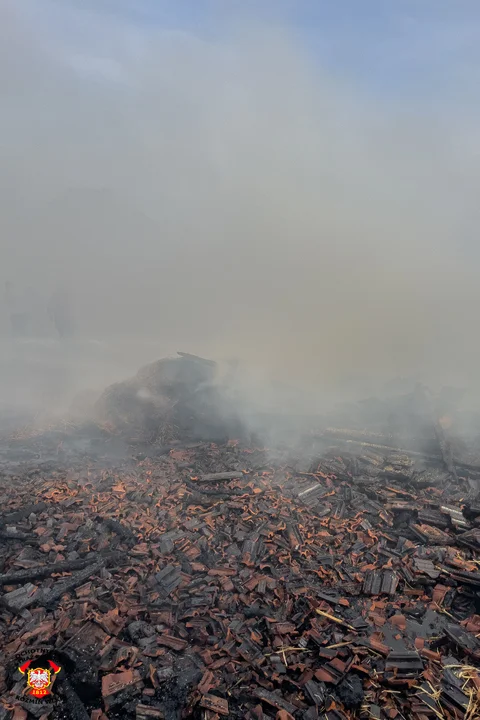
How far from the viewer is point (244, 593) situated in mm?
6992

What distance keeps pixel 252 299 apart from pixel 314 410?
115ft

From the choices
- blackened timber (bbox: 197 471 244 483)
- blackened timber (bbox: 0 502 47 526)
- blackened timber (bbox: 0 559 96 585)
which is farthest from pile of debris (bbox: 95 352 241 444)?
blackened timber (bbox: 0 559 96 585)

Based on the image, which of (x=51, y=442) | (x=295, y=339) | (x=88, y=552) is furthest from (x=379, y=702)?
(x=295, y=339)

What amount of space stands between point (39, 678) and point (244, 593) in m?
3.44

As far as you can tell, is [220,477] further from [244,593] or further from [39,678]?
[39,678]

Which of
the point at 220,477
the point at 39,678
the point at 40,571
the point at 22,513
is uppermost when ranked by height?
the point at 220,477

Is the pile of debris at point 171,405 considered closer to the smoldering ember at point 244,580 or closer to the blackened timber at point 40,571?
the smoldering ember at point 244,580

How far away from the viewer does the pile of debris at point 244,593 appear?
5.12 m

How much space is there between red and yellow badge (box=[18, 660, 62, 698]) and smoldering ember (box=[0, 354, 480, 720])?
0.38ft

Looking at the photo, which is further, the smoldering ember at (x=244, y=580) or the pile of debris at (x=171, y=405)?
the pile of debris at (x=171, y=405)

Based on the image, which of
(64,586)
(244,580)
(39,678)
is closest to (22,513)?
(64,586)

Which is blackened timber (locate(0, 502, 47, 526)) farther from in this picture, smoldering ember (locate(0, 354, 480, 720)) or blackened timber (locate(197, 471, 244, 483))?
blackened timber (locate(197, 471, 244, 483))

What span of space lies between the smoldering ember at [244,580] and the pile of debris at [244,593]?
31 mm

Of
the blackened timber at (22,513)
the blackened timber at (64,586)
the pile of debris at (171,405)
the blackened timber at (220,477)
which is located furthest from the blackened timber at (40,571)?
the pile of debris at (171,405)
